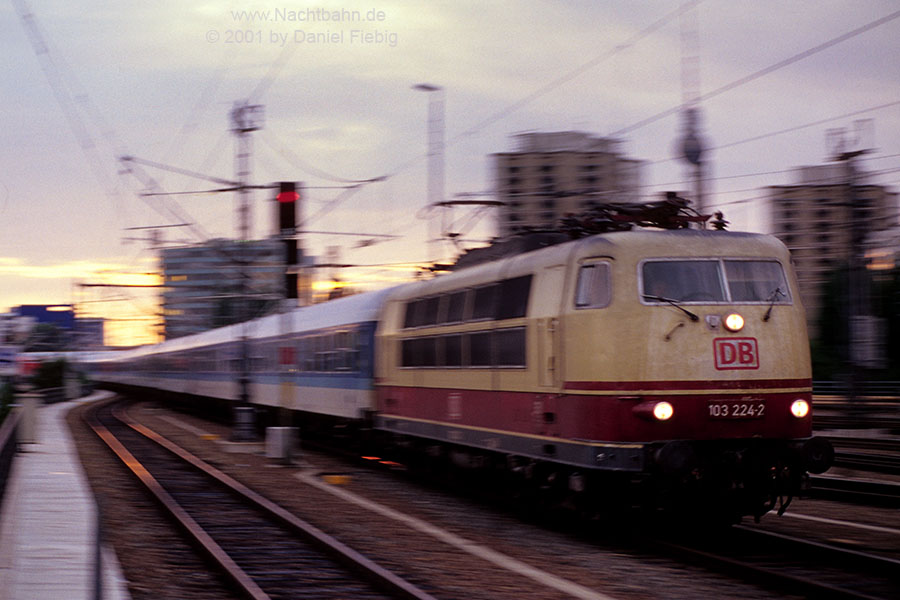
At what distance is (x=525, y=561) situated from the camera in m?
10.5

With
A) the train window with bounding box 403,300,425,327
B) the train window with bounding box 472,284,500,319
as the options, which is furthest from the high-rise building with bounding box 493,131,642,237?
the train window with bounding box 472,284,500,319

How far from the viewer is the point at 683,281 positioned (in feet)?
37.0

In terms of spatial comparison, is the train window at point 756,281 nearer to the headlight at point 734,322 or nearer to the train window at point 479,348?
the headlight at point 734,322

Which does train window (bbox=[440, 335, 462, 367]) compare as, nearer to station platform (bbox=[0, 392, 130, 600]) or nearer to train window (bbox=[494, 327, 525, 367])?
train window (bbox=[494, 327, 525, 367])

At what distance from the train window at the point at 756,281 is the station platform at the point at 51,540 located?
6.44 metres

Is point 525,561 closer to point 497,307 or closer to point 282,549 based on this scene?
point 282,549

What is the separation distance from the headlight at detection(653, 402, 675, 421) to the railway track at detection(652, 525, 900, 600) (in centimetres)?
121

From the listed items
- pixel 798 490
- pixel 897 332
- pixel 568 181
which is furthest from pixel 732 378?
pixel 568 181

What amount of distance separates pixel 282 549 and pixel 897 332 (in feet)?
195

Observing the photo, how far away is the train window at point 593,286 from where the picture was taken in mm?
11133

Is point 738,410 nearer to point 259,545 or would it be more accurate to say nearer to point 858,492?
point 858,492

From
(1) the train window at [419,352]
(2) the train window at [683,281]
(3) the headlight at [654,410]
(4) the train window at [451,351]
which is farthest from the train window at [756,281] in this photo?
(1) the train window at [419,352]

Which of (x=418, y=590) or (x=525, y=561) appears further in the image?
(x=525, y=561)

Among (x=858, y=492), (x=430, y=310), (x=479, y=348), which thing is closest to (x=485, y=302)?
(x=479, y=348)
